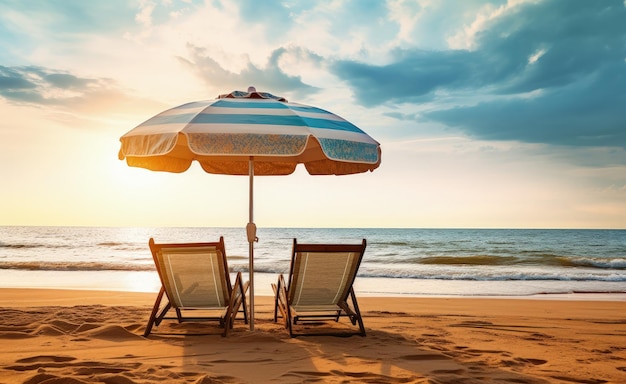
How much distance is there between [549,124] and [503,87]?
3.99 metres

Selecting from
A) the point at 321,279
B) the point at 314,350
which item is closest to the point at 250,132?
the point at 321,279

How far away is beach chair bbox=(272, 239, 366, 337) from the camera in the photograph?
16.5 feet

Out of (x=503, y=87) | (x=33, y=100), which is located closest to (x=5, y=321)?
(x=33, y=100)

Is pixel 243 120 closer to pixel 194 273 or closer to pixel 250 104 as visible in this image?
pixel 250 104

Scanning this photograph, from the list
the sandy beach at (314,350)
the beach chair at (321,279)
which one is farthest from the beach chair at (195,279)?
the beach chair at (321,279)

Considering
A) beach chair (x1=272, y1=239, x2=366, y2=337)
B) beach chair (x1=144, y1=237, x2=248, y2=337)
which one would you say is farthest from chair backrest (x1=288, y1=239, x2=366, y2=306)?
beach chair (x1=144, y1=237, x2=248, y2=337)

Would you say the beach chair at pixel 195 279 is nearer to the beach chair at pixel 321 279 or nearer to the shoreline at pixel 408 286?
the beach chair at pixel 321 279

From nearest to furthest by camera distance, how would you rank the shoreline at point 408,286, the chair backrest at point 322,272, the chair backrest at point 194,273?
the chair backrest at point 194,273, the chair backrest at point 322,272, the shoreline at point 408,286

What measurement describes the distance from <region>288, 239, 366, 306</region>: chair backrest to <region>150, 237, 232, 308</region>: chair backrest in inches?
26.2

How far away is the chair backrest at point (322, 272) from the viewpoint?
5.04 metres

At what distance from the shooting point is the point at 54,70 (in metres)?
11.9

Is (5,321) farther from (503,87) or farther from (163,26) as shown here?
(503,87)

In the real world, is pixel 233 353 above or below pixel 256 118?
below

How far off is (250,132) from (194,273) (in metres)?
1.71
